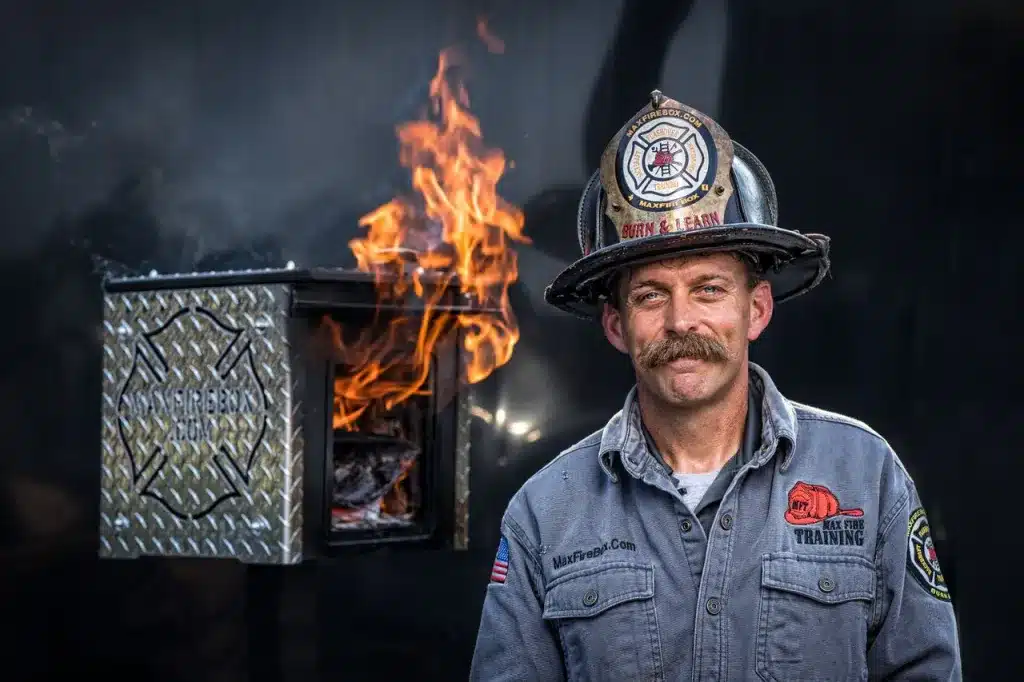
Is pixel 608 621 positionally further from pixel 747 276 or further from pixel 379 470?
pixel 379 470

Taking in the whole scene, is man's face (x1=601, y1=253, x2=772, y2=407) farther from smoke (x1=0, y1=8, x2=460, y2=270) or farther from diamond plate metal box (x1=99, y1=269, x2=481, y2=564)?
smoke (x1=0, y1=8, x2=460, y2=270)

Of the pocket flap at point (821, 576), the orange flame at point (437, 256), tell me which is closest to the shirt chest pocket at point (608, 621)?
the pocket flap at point (821, 576)

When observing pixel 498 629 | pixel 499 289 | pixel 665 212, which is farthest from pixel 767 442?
pixel 499 289

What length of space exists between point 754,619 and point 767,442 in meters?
A: 0.41

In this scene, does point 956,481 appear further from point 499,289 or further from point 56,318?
point 56,318

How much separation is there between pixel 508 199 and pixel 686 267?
4.27m

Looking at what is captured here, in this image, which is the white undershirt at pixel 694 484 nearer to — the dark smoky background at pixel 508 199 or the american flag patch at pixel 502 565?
the american flag patch at pixel 502 565

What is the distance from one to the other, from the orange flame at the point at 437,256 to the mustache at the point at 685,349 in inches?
103

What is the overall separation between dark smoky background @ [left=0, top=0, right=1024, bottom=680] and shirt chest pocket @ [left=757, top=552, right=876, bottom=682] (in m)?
3.38

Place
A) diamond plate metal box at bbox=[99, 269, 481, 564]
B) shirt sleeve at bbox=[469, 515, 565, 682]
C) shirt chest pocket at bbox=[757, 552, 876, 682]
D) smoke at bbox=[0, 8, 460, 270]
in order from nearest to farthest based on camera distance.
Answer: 1. shirt chest pocket at bbox=[757, 552, 876, 682]
2. shirt sleeve at bbox=[469, 515, 565, 682]
3. diamond plate metal box at bbox=[99, 269, 481, 564]
4. smoke at bbox=[0, 8, 460, 270]

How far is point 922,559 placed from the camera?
9.20ft

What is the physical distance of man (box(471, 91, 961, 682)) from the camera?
9.03ft

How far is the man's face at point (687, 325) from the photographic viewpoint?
2885 mm

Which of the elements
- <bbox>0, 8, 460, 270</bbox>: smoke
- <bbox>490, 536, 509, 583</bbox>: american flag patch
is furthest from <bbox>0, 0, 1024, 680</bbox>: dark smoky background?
<bbox>490, 536, 509, 583</bbox>: american flag patch
